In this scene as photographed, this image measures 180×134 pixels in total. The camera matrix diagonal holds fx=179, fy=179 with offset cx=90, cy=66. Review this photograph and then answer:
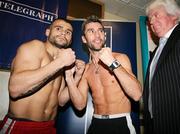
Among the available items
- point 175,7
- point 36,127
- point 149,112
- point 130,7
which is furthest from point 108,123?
point 130,7

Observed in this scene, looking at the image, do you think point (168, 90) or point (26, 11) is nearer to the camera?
point (168, 90)

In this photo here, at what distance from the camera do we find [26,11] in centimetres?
260

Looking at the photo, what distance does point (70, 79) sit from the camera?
197cm

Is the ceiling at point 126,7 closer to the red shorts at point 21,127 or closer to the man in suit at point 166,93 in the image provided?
the man in suit at point 166,93

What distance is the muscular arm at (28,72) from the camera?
5.32ft

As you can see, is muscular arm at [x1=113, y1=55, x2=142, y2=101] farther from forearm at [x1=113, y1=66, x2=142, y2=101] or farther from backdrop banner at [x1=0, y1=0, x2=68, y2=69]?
backdrop banner at [x1=0, y1=0, x2=68, y2=69]

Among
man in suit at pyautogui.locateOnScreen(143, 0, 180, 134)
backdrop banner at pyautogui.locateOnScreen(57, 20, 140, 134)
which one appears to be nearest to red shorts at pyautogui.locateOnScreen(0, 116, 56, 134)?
backdrop banner at pyautogui.locateOnScreen(57, 20, 140, 134)

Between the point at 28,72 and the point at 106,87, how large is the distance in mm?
841

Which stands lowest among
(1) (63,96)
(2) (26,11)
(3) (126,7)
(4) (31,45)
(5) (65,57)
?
(1) (63,96)

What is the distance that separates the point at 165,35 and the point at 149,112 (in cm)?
78

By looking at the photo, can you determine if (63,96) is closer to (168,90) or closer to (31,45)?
(31,45)

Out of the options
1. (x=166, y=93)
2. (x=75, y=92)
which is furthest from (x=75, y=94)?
(x=166, y=93)

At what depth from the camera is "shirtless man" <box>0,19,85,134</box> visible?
5.37 ft

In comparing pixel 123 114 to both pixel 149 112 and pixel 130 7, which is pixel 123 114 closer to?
pixel 149 112
